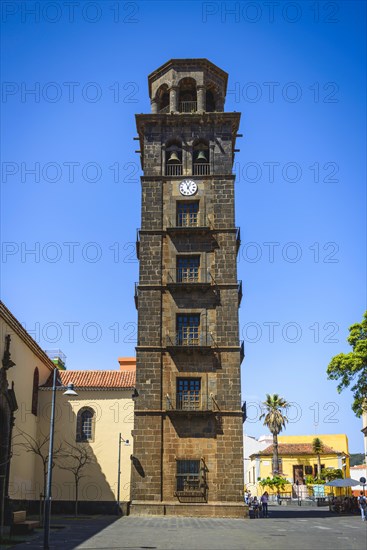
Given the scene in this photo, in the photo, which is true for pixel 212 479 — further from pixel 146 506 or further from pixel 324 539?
pixel 324 539

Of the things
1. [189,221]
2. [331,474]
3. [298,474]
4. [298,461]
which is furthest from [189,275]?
[298,474]

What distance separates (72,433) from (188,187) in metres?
17.7

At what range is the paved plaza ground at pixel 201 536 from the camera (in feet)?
61.0

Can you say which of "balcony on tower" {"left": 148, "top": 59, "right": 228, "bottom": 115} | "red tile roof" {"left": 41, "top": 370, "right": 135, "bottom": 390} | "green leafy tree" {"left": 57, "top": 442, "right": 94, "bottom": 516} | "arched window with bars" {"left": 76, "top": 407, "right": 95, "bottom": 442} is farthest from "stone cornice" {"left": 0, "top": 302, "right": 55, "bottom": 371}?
"balcony on tower" {"left": 148, "top": 59, "right": 228, "bottom": 115}

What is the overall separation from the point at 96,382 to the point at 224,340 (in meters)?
12.4

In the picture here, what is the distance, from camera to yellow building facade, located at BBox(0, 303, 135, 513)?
118ft

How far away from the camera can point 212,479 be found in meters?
31.0

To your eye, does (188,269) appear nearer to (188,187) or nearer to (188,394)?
(188,187)

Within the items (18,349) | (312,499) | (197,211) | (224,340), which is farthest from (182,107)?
(312,499)

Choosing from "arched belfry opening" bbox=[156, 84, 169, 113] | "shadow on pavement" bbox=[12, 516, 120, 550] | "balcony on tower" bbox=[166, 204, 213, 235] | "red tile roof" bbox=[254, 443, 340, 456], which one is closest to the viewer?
"shadow on pavement" bbox=[12, 516, 120, 550]

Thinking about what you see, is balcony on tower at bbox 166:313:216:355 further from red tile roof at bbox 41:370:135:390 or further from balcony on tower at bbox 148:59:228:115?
balcony on tower at bbox 148:59:228:115

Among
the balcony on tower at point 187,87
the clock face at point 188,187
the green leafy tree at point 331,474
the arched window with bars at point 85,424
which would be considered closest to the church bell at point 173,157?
the clock face at point 188,187

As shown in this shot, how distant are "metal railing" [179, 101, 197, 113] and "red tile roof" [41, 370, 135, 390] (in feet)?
59.3

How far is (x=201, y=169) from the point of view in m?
36.5
